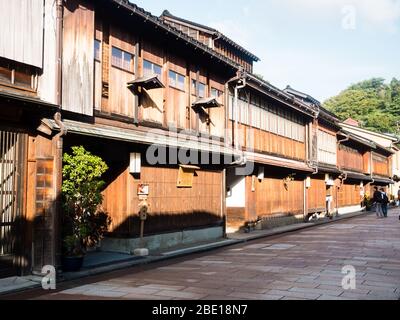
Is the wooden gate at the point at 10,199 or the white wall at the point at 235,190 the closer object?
the wooden gate at the point at 10,199

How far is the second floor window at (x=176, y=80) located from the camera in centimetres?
1537

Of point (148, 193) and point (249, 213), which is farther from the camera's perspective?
point (249, 213)

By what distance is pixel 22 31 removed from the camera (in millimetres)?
9516

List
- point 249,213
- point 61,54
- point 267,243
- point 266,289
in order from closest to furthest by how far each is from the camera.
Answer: point 266,289
point 61,54
point 267,243
point 249,213

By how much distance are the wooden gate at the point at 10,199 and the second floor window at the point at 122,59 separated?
4.12m

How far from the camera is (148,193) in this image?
13.6 metres

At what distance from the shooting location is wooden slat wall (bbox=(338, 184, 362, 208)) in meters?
37.4

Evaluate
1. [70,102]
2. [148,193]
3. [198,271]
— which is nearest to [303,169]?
[148,193]

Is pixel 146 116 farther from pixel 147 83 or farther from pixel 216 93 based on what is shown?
pixel 216 93

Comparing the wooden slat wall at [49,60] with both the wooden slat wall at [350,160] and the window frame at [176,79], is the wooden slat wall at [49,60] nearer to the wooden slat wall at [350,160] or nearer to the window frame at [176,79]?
the window frame at [176,79]

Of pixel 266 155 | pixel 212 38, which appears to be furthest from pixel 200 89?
pixel 266 155

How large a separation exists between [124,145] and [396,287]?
26.0 ft

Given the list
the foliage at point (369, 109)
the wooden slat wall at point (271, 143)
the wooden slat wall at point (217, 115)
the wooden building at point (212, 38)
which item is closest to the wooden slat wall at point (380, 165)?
the foliage at point (369, 109)
